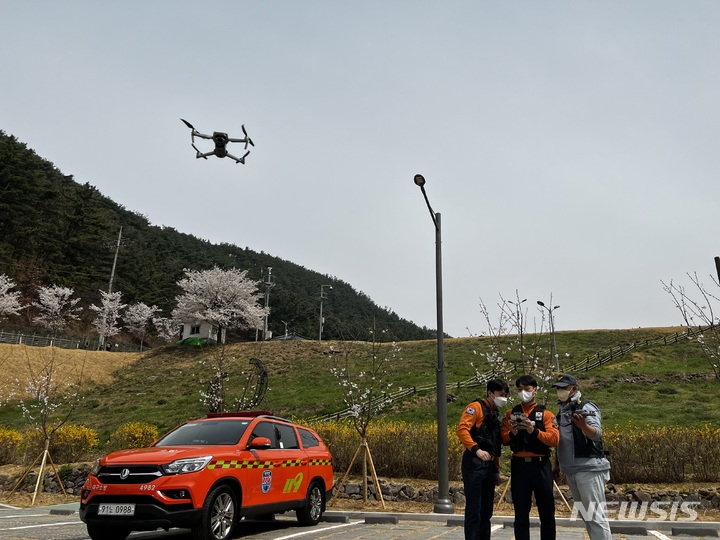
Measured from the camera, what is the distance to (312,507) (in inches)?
371

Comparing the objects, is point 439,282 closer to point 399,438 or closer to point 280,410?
point 399,438

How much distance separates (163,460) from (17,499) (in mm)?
10636

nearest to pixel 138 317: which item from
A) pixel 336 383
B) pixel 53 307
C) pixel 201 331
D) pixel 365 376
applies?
pixel 53 307

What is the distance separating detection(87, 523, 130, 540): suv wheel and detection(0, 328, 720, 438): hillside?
65.1 feet

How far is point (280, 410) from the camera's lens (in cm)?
3012

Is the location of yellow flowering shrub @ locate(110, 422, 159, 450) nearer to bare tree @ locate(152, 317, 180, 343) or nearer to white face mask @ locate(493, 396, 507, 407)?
white face mask @ locate(493, 396, 507, 407)

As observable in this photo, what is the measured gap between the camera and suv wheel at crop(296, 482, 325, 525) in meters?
9.23

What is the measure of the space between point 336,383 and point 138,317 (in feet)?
146

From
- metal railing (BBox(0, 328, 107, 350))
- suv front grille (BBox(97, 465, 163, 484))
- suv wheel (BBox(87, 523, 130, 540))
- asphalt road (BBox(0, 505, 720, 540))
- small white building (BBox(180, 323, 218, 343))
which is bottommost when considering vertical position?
asphalt road (BBox(0, 505, 720, 540))

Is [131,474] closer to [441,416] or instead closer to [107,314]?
[441,416]

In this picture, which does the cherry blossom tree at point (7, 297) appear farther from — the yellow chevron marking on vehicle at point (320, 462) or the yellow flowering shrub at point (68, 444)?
the yellow chevron marking on vehicle at point (320, 462)

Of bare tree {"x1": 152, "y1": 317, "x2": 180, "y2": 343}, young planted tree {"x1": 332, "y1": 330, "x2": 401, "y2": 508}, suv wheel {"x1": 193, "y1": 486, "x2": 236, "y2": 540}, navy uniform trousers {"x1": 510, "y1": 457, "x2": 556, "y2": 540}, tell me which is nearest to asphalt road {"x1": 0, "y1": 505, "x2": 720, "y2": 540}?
suv wheel {"x1": 193, "y1": 486, "x2": 236, "y2": 540}

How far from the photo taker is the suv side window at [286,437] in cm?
905

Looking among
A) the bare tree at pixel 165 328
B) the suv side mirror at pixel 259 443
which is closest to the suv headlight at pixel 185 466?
the suv side mirror at pixel 259 443
